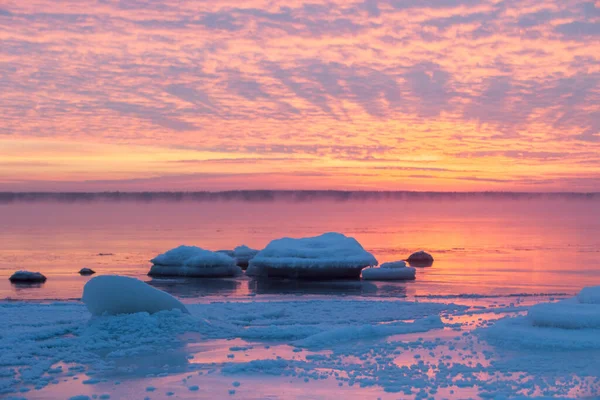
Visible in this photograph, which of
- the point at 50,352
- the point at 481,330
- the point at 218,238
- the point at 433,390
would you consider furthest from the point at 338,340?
the point at 218,238

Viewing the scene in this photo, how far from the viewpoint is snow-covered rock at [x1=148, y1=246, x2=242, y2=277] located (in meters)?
26.5

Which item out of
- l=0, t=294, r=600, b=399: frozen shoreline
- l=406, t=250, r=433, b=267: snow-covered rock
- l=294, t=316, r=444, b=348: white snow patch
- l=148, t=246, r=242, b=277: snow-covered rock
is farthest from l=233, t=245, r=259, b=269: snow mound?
l=294, t=316, r=444, b=348: white snow patch

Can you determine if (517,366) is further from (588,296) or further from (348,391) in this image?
(588,296)

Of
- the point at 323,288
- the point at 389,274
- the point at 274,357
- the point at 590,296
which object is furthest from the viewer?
the point at 389,274

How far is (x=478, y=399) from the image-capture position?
8641 millimetres

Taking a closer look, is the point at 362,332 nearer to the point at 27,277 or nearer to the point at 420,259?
the point at 27,277

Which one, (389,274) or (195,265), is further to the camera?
(195,265)

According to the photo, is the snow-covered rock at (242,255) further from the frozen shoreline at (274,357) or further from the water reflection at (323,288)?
the frozen shoreline at (274,357)

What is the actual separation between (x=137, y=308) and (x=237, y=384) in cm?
478

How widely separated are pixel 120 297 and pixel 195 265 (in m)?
13.2

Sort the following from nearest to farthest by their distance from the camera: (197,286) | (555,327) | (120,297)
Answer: (555,327)
(120,297)
(197,286)

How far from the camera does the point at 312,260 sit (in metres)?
25.1

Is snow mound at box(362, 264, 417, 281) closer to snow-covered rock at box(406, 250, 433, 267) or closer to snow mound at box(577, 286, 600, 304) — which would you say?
snow-covered rock at box(406, 250, 433, 267)

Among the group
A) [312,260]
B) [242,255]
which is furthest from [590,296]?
[242,255]
